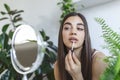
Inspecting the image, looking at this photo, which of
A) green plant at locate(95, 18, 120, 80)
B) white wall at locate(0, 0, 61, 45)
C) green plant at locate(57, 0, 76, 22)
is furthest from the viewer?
white wall at locate(0, 0, 61, 45)

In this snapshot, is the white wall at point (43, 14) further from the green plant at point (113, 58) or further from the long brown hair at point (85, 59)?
the green plant at point (113, 58)

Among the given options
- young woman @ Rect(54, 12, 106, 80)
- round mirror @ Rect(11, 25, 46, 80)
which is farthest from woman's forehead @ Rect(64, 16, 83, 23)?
round mirror @ Rect(11, 25, 46, 80)

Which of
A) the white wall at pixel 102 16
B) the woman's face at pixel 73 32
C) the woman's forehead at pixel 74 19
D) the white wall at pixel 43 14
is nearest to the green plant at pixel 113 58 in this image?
the woman's face at pixel 73 32

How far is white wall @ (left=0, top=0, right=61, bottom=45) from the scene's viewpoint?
1821 millimetres

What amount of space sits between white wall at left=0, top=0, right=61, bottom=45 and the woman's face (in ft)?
2.23

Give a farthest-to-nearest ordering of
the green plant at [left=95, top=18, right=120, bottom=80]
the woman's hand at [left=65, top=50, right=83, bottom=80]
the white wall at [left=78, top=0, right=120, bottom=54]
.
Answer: the white wall at [left=78, top=0, right=120, bottom=54] < the woman's hand at [left=65, top=50, right=83, bottom=80] < the green plant at [left=95, top=18, right=120, bottom=80]

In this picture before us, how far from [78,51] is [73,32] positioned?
12 centimetres

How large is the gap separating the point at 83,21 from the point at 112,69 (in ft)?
2.11

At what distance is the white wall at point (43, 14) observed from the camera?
1821mm

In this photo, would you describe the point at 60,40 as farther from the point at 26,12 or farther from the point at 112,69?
the point at 26,12

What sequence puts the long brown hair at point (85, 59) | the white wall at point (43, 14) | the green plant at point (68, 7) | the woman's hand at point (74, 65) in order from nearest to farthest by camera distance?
the woman's hand at point (74, 65), the long brown hair at point (85, 59), the green plant at point (68, 7), the white wall at point (43, 14)

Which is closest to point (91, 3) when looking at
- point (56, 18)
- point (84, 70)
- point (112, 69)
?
point (56, 18)

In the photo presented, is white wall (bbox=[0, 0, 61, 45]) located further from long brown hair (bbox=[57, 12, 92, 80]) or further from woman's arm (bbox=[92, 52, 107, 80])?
woman's arm (bbox=[92, 52, 107, 80])

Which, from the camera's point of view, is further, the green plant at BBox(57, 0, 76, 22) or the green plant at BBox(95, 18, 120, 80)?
the green plant at BBox(57, 0, 76, 22)
